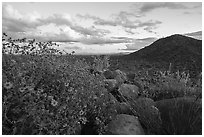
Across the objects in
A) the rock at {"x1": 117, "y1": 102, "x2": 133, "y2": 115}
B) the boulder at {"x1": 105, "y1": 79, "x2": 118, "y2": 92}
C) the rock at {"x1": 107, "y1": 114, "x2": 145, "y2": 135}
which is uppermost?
the boulder at {"x1": 105, "y1": 79, "x2": 118, "y2": 92}

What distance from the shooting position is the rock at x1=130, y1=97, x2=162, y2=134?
5.02 meters

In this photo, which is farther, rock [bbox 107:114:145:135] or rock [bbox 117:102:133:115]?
rock [bbox 117:102:133:115]

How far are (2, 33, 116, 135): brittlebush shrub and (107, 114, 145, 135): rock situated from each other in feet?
0.39

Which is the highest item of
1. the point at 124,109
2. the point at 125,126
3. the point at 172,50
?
the point at 172,50

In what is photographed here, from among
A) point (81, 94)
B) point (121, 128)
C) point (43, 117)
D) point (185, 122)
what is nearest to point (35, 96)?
point (43, 117)

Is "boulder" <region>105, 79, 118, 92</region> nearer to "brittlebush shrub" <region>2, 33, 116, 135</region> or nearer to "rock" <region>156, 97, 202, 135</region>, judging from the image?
"brittlebush shrub" <region>2, 33, 116, 135</region>

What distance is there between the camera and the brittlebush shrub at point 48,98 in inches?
160

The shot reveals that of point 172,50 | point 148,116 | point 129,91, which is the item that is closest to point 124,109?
point 148,116

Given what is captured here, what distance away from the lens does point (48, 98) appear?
430 centimetres

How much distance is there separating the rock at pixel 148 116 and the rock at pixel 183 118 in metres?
0.13

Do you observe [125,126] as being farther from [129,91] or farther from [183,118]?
[129,91]

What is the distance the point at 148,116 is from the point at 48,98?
1.74 meters

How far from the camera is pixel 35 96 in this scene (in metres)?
4.16

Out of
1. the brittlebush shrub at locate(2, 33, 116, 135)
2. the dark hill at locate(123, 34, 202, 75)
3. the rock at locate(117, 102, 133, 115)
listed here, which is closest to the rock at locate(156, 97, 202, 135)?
the rock at locate(117, 102, 133, 115)
